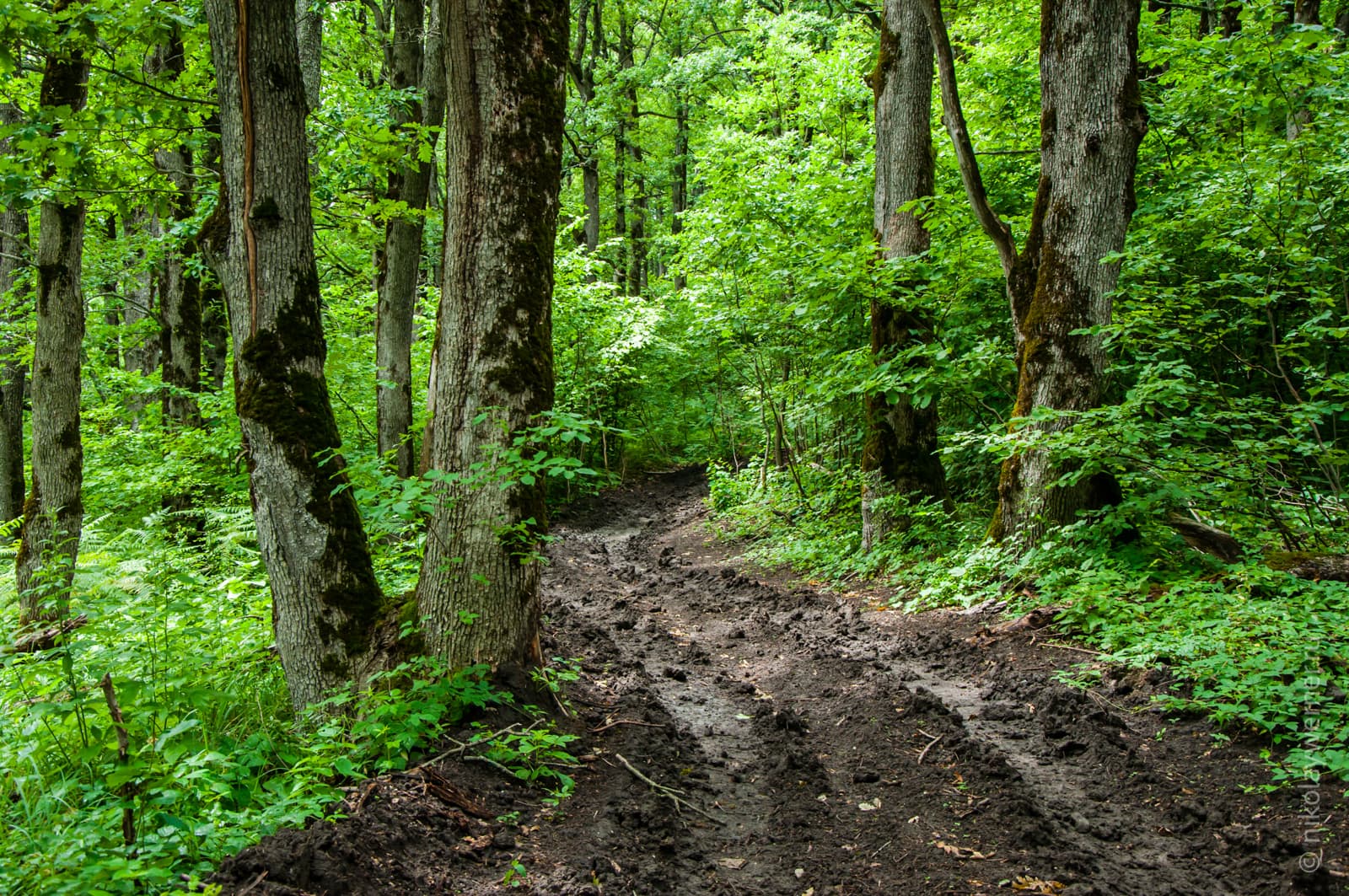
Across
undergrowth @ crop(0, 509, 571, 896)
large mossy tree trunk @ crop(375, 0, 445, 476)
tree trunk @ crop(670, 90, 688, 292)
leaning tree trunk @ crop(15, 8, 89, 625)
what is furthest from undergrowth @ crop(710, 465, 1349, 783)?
tree trunk @ crop(670, 90, 688, 292)

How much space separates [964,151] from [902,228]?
4.75 feet

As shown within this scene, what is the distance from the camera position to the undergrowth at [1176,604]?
359 cm

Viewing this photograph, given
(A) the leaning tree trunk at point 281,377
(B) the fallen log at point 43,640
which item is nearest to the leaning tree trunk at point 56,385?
(B) the fallen log at point 43,640

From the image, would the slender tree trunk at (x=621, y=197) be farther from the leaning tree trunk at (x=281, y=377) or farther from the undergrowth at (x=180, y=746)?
the undergrowth at (x=180, y=746)

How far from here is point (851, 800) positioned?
3.62 metres

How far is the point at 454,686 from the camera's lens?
144 inches

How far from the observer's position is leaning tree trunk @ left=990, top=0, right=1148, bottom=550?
19.9ft

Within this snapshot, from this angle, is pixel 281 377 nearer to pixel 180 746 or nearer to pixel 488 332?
pixel 488 332

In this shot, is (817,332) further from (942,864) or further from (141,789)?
(141,789)

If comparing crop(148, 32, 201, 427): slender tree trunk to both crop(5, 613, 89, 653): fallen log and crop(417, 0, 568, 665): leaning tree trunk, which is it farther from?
crop(417, 0, 568, 665): leaning tree trunk

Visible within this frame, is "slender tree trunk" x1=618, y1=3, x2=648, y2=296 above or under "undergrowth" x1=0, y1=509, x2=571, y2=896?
above

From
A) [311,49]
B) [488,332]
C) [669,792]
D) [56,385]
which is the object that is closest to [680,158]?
[311,49]

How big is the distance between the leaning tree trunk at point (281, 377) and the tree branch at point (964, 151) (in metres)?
5.52

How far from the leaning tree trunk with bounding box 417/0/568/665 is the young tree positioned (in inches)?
166
